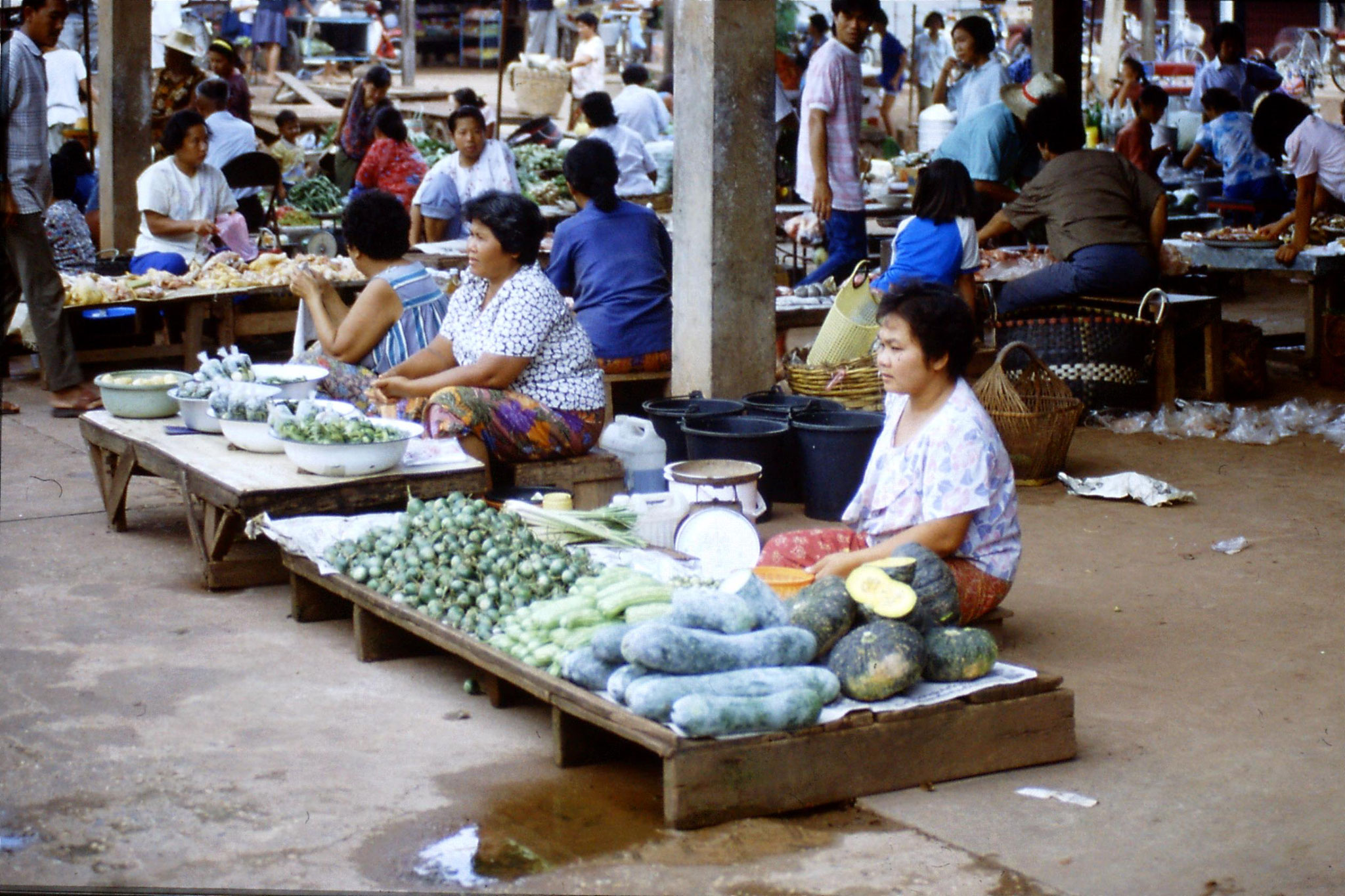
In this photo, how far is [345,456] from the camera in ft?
16.3

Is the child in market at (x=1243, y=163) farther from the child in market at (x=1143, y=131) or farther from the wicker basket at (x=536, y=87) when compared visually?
the wicker basket at (x=536, y=87)

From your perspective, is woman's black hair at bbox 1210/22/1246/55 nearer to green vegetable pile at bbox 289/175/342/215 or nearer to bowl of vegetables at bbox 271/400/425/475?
green vegetable pile at bbox 289/175/342/215

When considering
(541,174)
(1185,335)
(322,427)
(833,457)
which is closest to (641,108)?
(541,174)

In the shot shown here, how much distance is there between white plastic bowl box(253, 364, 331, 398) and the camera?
5.91 meters

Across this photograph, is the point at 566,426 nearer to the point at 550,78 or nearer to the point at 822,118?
the point at 822,118

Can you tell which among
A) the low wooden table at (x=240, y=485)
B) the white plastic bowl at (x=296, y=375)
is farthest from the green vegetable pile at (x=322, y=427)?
the white plastic bowl at (x=296, y=375)

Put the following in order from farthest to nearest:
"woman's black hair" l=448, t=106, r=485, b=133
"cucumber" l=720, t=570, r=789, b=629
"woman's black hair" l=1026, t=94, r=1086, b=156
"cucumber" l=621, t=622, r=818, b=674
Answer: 1. "woman's black hair" l=448, t=106, r=485, b=133
2. "woman's black hair" l=1026, t=94, r=1086, b=156
3. "cucumber" l=720, t=570, r=789, b=629
4. "cucumber" l=621, t=622, r=818, b=674

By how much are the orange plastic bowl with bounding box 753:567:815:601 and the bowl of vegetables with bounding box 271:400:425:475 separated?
1459 mm

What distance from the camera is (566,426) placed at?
5.82 metres

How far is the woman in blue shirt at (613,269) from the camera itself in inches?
281

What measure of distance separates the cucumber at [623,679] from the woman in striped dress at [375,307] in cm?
283

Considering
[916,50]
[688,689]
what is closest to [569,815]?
[688,689]

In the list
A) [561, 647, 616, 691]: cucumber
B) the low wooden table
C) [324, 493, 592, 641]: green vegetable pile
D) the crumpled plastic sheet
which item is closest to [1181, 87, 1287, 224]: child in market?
the crumpled plastic sheet

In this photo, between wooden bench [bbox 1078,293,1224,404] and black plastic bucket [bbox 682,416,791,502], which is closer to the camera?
black plastic bucket [bbox 682,416,791,502]
